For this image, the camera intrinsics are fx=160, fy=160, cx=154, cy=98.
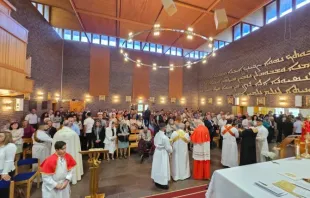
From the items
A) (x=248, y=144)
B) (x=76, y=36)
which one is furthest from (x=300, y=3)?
(x=76, y=36)

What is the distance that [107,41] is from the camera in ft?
46.7

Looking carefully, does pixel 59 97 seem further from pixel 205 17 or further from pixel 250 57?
pixel 250 57

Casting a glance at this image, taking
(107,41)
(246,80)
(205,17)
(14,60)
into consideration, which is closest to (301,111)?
(246,80)

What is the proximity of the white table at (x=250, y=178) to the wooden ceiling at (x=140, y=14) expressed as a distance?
24.8 ft

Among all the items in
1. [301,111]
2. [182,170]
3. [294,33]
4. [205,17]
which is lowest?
[182,170]

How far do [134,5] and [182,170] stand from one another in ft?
25.9

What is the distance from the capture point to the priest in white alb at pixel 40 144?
427 cm

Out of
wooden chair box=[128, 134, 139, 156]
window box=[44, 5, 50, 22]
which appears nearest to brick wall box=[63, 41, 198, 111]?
window box=[44, 5, 50, 22]

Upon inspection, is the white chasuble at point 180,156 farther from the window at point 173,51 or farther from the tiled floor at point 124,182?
the window at point 173,51

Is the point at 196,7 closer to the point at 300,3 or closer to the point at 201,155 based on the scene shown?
the point at 300,3

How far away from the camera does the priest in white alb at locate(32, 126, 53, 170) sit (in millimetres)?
4266

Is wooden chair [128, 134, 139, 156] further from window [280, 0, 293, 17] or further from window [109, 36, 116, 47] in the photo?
window [280, 0, 293, 17]

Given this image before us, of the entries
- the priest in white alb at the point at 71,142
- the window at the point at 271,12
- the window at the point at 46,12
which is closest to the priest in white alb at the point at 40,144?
the priest in white alb at the point at 71,142

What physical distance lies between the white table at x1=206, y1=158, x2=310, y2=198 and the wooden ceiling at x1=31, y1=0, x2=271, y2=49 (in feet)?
24.8
